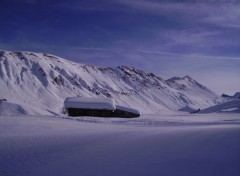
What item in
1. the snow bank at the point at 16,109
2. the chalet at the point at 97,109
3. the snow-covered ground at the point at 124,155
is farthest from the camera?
the snow bank at the point at 16,109

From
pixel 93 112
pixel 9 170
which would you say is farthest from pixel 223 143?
pixel 93 112

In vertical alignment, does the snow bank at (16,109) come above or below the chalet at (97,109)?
below

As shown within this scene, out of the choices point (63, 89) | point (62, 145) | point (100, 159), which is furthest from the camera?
point (63, 89)

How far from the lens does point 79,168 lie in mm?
10469

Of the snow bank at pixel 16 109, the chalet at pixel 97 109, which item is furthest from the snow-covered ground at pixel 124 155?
the snow bank at pixel 16 109

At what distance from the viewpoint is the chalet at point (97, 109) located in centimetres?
5359

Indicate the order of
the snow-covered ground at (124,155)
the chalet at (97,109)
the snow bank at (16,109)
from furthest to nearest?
1. the snow bank at (16,109)
2. the chalet at (97,109)
3. the snow-covered ground at (124,155)

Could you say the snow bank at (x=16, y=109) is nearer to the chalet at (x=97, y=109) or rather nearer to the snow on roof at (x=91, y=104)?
the snow on roof at (x=91, y=104)

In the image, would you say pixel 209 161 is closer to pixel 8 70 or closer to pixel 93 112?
pixel 93 112

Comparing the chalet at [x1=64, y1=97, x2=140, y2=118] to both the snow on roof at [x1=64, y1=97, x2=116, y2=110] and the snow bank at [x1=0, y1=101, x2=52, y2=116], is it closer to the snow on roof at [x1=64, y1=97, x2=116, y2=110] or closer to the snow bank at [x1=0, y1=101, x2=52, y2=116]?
the snow on roof at [x1=64, y1=97, x2=116, y2=110]

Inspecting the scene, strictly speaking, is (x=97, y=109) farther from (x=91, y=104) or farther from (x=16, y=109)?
(x=16, y=109)

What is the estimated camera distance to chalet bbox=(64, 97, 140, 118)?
176ft

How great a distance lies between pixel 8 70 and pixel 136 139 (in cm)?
16192

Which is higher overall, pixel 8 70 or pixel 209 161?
pixel 8 70
